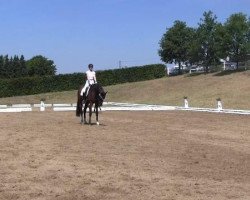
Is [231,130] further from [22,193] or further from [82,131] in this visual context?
[22,193]

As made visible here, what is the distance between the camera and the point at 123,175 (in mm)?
12461

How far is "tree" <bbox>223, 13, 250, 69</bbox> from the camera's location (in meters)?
69.6

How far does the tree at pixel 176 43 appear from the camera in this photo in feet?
282

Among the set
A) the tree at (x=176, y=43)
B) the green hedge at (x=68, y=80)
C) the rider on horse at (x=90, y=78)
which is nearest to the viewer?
the rider on horse at (x=90, y=78)

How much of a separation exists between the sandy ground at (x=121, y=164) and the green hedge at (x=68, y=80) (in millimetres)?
55874

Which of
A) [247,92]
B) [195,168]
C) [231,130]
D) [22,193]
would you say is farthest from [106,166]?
[247,92]

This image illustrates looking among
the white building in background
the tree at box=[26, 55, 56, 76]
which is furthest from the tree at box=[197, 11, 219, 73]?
the tree at box=[26, 55, 56, 76]

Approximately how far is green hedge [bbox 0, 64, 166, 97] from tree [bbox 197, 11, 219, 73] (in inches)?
424

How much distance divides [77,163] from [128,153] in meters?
2.38

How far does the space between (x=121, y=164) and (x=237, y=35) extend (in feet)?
191

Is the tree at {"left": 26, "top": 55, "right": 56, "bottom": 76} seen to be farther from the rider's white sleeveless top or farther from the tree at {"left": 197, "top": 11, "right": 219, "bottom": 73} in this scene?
the rider's white sleeveless top

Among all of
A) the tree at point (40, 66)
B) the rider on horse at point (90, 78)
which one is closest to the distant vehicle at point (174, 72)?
the tree at point (40, 66)

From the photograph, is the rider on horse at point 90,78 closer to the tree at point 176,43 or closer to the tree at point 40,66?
the tree at point 176,43

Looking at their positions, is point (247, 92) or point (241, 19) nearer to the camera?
point (247, 92)
